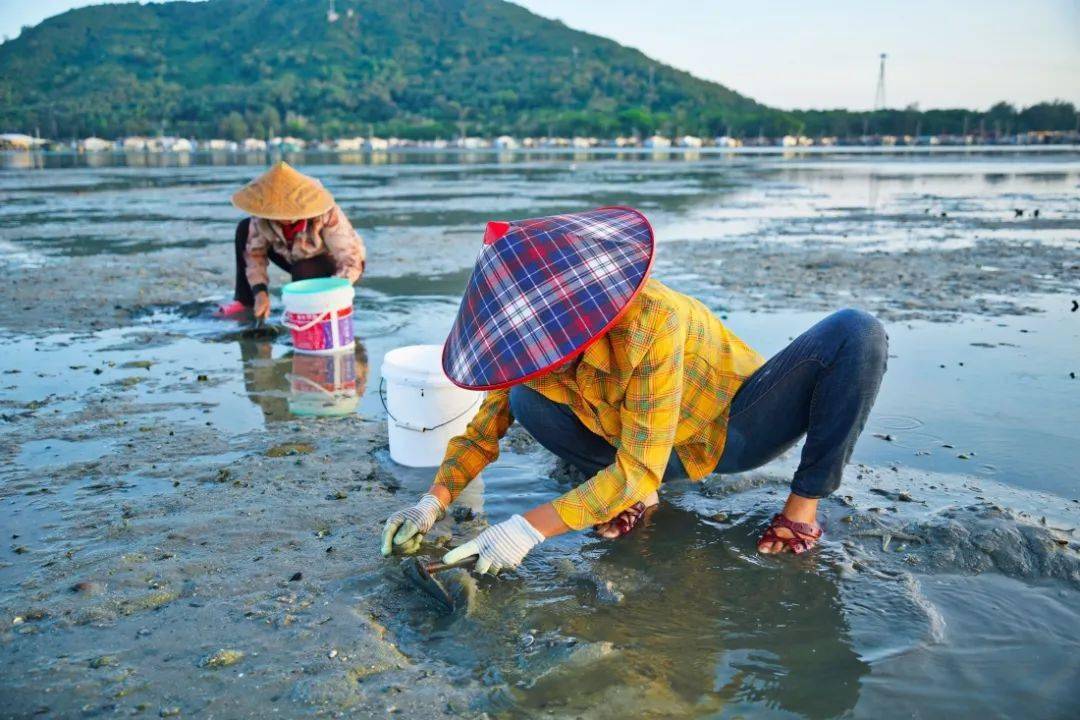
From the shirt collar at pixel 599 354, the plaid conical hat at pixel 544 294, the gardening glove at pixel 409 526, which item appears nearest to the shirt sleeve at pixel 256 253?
the gardening glove at pixel 409 526

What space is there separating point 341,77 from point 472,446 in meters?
166

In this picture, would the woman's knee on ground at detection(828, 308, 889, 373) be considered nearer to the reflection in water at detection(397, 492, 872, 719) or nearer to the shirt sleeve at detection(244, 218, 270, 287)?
the reflection in water at detection(397, 492, 872, 719)

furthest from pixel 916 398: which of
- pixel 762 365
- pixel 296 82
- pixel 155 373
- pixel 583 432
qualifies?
pixel 296 82

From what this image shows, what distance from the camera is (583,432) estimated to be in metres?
2.79

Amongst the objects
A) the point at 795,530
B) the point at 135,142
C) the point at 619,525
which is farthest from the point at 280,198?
the point at 135,142

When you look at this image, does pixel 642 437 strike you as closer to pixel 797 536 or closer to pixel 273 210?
pixel 797 536

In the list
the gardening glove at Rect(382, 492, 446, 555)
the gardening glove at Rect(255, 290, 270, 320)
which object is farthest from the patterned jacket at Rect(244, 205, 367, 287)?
the gardening glove at Rect(382, 492, 446, 555)

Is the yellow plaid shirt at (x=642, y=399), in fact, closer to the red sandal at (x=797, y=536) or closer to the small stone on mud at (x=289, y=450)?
the red sandal at (x=797, y=536)

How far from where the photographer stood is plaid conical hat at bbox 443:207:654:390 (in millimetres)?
2086

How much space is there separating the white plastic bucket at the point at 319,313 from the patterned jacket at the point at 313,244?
1.91 feet

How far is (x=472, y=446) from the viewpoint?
2787 mm

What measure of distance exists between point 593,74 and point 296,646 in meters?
171

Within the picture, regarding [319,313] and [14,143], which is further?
[14,143]

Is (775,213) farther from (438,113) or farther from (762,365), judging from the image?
(438,113)
